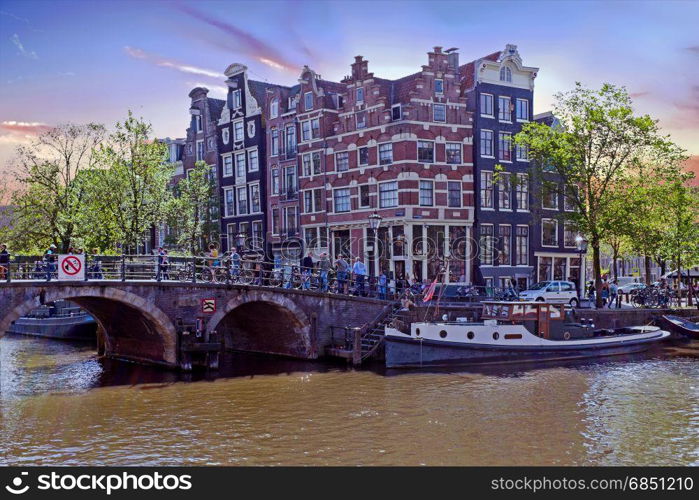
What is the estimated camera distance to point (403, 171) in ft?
133

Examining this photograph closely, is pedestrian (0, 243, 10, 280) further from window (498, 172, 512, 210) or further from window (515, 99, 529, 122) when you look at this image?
window (515, 99, 529, 122)

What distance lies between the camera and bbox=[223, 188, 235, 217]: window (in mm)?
52866

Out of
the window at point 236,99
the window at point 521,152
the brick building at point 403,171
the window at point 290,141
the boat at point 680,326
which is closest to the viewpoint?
the boat at point 680,326

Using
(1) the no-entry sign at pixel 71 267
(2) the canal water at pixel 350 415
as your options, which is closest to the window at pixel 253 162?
(2) the canal water at pixel 350 415

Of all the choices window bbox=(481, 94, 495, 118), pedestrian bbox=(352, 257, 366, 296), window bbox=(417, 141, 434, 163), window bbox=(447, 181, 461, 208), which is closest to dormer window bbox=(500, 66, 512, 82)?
window bbox=(481, 94, 495, 118)

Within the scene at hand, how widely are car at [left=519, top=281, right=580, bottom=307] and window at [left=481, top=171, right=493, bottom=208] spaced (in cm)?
628

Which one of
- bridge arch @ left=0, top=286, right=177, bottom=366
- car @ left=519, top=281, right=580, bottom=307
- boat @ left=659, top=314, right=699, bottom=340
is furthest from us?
car @ left=519, top=281, right=580, bottom=307

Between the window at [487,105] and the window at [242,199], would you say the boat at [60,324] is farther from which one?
the window at [487,105]

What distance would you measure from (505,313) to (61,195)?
29.1 metres

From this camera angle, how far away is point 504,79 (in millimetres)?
44188

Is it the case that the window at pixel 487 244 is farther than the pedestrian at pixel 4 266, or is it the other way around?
the window at pixel 487 244

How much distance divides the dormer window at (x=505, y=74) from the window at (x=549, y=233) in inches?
366

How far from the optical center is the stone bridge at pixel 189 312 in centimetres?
2395
